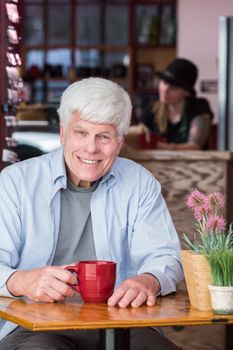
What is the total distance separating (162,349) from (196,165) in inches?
95.4

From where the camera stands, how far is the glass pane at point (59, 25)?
12.7 meters

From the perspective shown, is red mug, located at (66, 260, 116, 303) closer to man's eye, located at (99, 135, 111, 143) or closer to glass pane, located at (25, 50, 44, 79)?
man's eye, located at (99, 135, 111, 143)

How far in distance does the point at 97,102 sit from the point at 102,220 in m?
0.37

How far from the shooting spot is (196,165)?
525 cm

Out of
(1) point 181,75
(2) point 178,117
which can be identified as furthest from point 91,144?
(1) point 181,75

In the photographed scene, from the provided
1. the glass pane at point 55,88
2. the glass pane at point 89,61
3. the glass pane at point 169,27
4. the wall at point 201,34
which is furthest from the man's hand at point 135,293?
the glass pane at point 55,88

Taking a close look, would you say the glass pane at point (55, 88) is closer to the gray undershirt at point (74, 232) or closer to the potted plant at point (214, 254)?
the gray undershirt at point (74, 232)

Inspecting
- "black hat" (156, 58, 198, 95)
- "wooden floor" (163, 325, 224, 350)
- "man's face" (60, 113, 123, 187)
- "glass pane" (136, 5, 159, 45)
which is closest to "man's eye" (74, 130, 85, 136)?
"man's face" (60, 113, 123, 187)

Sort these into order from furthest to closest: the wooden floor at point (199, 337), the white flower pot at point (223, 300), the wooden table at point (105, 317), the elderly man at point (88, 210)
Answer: the wooden floor at point (199, 337) → the elderly man at point (88, 210) → the white flower pot at point (223, 300) → the wooden table at point (105, 317)

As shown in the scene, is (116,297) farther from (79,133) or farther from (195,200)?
(79,133)

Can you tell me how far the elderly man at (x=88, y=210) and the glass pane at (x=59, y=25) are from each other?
9627 millimetres

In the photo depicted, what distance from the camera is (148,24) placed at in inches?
491

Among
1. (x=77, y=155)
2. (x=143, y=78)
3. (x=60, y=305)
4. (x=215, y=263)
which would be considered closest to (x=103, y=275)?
(x=60, y=305)

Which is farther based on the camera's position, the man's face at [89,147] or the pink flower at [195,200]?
the man's face at [89,147]
